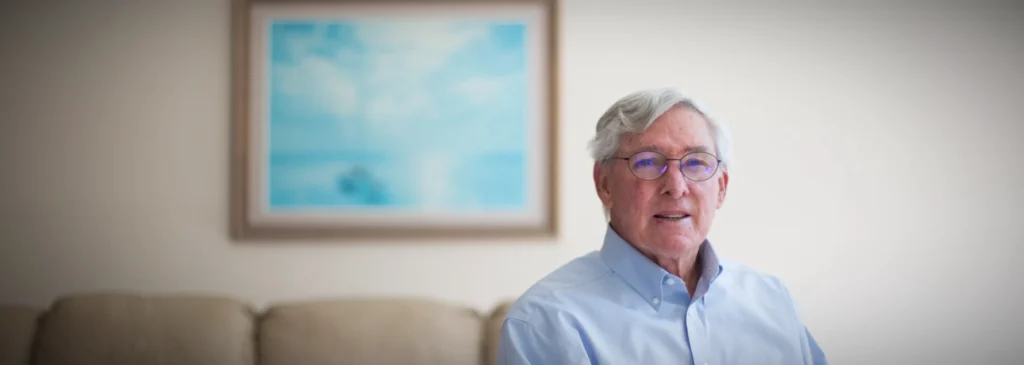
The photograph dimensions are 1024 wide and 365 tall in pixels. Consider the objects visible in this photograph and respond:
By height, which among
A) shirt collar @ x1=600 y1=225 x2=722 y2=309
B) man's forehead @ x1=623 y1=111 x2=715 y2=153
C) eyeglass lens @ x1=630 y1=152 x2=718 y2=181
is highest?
man's forehead @ x1=623 y1=111 x2=715 y2=153

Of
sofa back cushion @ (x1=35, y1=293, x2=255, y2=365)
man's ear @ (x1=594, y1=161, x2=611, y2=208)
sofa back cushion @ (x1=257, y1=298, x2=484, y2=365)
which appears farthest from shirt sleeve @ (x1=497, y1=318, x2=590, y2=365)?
sofa back cushion @ (x1=35, y1=293, x2=255, y2=365)

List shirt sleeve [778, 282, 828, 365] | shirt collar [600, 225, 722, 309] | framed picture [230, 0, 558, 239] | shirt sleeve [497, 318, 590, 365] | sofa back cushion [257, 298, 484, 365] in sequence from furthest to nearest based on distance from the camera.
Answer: framed picture [230, 0, 558, 239], sofa back cushion [257, 298, 484, 365], shirt sleeve [778, 282, 828, 365], shirt collar [600, 225, 722, 309], shirt sleeve [497, 318, 590, 365]

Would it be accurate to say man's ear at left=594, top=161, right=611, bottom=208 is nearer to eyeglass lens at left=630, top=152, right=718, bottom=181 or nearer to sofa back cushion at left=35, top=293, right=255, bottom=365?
eyeglass lens at left=630, top=152, right=718, bottom=181

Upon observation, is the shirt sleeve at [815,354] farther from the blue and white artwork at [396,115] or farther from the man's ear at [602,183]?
the blue and white artwork at [396,115]

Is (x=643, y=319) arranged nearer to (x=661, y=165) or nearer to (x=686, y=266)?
(x=686, y=266)

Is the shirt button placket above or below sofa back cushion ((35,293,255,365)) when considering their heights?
above

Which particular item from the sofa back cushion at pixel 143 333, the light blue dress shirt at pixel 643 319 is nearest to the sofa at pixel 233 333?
the sofa back cushion at pixel 143 333

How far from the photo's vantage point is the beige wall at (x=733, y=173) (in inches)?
91.3

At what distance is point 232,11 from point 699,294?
171 cm

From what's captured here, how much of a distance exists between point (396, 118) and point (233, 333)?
81 centimetres

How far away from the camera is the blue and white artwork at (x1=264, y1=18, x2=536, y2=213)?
7.55 feet

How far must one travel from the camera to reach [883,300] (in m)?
2.37

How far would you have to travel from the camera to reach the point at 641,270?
1347 mm

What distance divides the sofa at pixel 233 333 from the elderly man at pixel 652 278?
629 millimetres
